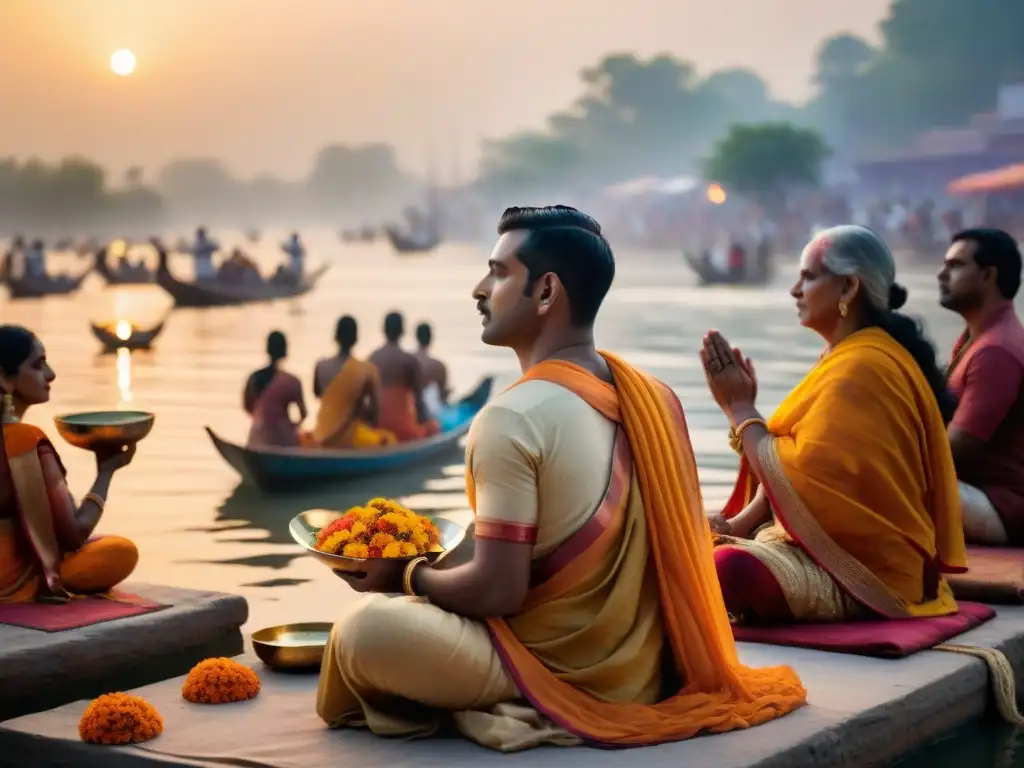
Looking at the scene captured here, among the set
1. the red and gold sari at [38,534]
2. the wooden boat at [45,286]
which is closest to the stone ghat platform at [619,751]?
the red and gold sari at [38,534]

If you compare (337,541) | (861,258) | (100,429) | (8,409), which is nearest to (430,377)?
(100,429)

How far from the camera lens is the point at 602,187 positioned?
217 feet

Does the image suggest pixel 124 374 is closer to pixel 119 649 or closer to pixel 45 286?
pixel 119 649

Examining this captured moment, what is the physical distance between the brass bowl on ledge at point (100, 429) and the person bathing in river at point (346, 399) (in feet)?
12.6

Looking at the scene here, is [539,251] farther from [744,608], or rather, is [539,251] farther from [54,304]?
[54,304]

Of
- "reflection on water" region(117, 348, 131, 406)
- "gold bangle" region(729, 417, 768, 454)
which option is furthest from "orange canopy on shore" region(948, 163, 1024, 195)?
"gold bangle" region(729, 417, 768, 454)

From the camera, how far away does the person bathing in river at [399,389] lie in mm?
9523

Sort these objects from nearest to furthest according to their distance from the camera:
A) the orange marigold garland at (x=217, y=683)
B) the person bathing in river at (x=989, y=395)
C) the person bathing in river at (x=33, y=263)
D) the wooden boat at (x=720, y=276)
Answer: the orange marigold garland at (x=217, y=683)
the person bathing in river at (x=989, y=395)
the person bathing in river at (x=33, y=263)
the wooden boat at (x=720, y=276)

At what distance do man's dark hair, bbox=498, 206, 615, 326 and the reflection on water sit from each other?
12874 mm

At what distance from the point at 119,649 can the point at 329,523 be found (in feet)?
3.56

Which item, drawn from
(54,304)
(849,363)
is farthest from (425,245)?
(849,363)

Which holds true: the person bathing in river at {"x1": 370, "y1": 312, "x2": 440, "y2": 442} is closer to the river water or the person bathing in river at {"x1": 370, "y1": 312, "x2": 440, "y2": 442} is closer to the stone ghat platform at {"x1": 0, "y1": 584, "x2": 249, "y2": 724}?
the river water

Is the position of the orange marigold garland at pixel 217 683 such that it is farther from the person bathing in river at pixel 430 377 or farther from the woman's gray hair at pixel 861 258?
the person bathing in river at pixel 430 377

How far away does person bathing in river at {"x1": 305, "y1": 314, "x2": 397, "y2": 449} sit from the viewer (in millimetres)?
8945
